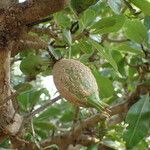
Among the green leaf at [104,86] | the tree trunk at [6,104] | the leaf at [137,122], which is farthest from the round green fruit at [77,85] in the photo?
the leaf at [137,122]

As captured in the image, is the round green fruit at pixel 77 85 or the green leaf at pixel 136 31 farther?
the green leaf at pixel 136 31

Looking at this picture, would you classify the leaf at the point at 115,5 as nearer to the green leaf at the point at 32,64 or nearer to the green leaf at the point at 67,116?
the green leaf at the point at 32,64

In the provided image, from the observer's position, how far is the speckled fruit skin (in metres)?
0.73

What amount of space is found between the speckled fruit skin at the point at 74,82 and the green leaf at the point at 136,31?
0.39m

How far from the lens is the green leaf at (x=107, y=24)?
0.92 metres

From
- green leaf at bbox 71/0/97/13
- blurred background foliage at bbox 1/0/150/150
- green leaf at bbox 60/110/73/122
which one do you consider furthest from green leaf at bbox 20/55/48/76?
green leaf at bbox 60/110/73/122

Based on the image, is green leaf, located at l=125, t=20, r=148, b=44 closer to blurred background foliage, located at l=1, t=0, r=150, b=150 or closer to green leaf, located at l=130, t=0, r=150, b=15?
blurred background foliage, located at l=1, t=0, r=150, b=150

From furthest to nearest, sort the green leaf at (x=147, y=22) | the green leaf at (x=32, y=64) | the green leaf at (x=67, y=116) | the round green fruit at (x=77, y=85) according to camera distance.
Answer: the green leaf at (x=67, y=116) < the green leaf at (x=147, y=22) < the green leaf at (x=32, y=64) < the round green fruit at (x=77, y=85)

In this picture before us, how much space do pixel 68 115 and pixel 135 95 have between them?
0.32 meters

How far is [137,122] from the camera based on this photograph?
121 centimetres

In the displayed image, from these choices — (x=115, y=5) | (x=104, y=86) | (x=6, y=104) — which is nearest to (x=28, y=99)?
(x=104, y=86)

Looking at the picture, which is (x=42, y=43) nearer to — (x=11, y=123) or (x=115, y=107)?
(x=11, y=123)

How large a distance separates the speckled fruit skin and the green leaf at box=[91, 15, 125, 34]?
0.16 m

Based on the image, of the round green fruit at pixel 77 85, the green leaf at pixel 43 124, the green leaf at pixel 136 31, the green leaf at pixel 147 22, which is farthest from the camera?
the green leaf at pixel 43 124
